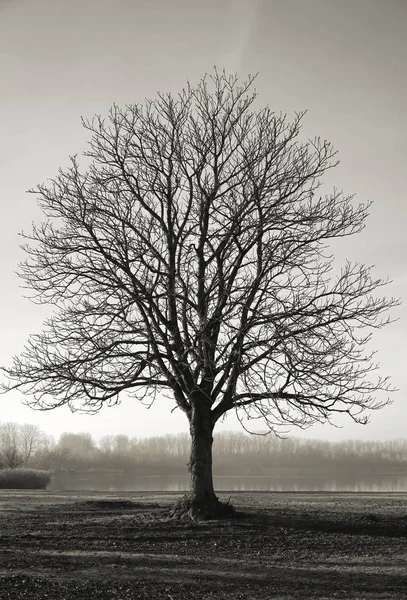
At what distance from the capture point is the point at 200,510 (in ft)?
40.0

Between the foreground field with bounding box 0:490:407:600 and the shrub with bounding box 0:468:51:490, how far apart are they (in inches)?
461

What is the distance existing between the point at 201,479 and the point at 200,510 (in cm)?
63

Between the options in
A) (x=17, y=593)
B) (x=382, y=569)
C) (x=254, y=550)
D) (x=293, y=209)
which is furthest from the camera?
(x=293, y=209)

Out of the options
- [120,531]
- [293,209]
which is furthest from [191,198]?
[120,531]

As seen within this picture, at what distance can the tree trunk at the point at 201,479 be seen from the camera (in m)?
12.2

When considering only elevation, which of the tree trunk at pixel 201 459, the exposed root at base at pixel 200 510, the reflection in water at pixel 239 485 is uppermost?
the tree trunk at pixel 201 459

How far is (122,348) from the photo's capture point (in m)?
13.2

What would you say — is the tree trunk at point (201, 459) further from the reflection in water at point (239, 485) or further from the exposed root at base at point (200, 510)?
the reflection in water at point (239, 485)

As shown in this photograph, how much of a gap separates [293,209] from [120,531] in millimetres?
7717

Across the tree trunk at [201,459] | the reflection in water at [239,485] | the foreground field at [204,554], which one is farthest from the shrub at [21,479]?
the tree trunk at [201,459]

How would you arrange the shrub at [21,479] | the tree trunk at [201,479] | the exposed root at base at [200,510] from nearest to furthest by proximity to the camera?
the exposed root at base at [200,510] < the tree trunk at [201,479] < the shrub at [21,479]

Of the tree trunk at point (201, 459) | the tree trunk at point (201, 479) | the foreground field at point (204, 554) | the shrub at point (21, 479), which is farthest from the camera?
the shrub at point (21, 479)

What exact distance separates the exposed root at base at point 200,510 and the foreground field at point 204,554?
363mm

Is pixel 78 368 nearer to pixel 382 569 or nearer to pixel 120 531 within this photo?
pixel 120 531
